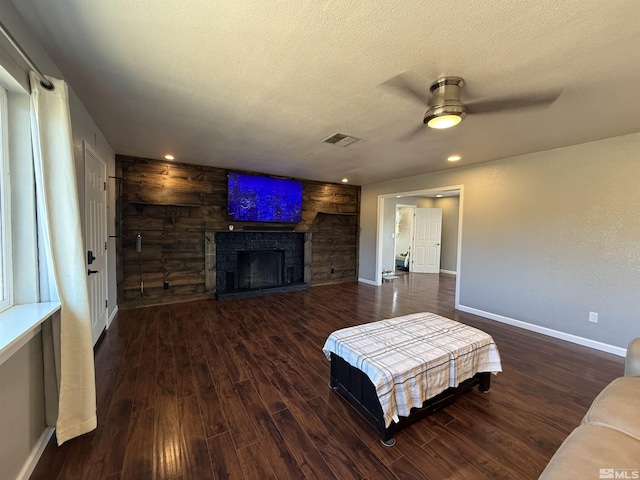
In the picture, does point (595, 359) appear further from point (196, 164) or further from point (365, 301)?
point (196, 164)

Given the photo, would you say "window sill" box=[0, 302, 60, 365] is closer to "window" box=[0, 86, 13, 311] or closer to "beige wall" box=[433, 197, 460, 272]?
"window" box=[0, 86, 13, 311]

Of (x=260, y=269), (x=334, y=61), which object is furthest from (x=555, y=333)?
(x=260, y=269)

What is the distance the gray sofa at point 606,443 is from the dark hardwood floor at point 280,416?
57 centimetres

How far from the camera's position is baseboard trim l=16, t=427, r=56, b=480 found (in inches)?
51.5

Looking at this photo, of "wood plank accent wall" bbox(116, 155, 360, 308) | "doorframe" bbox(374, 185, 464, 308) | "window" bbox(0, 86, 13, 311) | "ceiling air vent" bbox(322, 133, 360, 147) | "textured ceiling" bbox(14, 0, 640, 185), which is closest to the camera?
"textured ceiling" bbox(14, 0, 640, 185)

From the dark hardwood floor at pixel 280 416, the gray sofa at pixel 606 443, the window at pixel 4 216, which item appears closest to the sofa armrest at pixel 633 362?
the gray sofa at pixel 606 443

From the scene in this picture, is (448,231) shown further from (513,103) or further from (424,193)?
(513,103)

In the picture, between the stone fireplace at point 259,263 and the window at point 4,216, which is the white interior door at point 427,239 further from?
the window at point 4,216

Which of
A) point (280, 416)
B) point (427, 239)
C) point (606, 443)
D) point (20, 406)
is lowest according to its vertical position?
point (280, 416)

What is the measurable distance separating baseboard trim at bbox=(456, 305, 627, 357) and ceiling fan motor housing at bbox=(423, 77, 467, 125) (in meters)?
3.25

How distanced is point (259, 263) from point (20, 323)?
13.5 ft

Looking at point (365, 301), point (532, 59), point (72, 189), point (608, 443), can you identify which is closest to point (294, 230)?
point (365, 301)

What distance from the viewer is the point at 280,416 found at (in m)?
A: 1.82

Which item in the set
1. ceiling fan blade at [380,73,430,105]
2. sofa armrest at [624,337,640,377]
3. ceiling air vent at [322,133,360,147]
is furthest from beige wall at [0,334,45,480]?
sofa armrest at [624,337,640,377]
